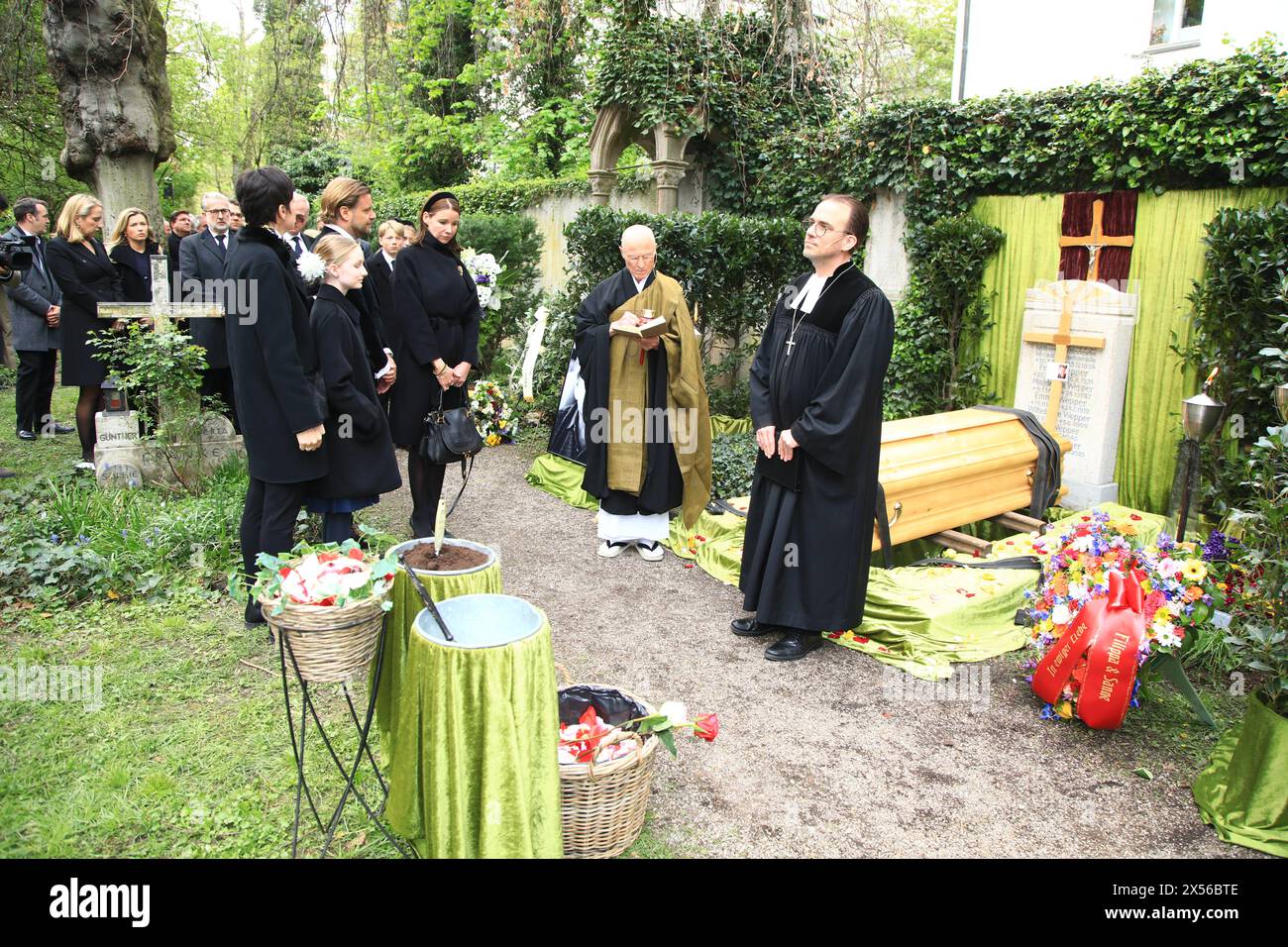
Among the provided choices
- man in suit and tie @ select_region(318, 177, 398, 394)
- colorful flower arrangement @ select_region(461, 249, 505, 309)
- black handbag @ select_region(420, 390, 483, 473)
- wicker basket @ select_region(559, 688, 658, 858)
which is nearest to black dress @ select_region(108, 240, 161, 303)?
colorful flower arrangement @ select_region(461, 249, 505, 309)

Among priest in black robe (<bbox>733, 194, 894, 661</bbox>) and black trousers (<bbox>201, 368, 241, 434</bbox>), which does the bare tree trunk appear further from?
priest in black robe (<bbox>733, 194, 894, 661</bbox>)

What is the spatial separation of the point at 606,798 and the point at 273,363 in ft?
7.60

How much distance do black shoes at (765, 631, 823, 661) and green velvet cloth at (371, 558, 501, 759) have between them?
188 cm

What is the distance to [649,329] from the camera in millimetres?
5250

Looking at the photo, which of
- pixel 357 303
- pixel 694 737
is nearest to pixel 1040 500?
pixel 694 737

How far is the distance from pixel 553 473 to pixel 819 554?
338 cm

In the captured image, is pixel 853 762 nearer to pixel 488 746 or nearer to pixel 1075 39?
pixel 488 746

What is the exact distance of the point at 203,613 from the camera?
A: 4.53m

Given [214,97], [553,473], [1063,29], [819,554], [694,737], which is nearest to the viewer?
Result: [694,737]

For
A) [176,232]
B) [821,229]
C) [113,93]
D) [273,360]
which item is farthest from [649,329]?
[113,93]

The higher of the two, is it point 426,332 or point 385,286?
point 385,286

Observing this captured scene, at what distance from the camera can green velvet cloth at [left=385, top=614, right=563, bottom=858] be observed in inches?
86.7
